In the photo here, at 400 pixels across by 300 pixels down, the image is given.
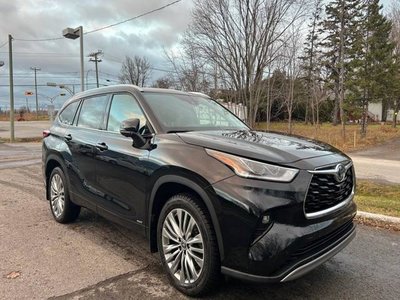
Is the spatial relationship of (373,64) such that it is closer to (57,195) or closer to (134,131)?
(57,195)

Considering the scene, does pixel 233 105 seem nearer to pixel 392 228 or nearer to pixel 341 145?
pixel 341 145

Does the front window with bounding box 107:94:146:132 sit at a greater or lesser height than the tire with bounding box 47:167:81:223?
greater

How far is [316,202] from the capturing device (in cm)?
293

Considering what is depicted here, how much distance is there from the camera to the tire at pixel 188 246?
9.86 feet

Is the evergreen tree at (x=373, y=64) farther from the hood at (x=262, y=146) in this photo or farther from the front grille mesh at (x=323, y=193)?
the front grille mesh at (x=323, y=193)

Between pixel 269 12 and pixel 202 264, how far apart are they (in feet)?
67.1

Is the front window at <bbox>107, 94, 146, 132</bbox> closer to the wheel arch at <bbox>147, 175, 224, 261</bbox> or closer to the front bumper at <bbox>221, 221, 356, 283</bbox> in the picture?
the wheel arch at <bbox>147, 175, 224, 261</bbox>

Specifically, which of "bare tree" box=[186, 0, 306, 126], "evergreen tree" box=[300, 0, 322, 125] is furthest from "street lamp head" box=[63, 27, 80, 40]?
"evergreen tree" box=[300, 0, 322, 125]

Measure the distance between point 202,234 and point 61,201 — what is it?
3.00 metres

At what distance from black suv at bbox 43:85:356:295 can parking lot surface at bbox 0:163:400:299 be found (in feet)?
1.27

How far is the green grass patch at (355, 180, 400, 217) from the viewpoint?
6.12 metres

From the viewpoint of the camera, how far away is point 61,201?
5316 millimetres

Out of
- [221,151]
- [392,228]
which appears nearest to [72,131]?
[221,151]

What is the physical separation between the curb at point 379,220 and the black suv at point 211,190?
2069 mm
